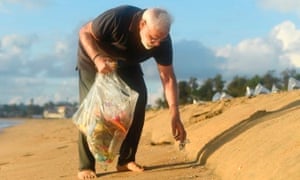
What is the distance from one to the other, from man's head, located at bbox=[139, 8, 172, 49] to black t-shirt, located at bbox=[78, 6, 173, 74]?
151 mm

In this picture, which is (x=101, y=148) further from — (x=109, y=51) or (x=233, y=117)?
(x=233, y=117)

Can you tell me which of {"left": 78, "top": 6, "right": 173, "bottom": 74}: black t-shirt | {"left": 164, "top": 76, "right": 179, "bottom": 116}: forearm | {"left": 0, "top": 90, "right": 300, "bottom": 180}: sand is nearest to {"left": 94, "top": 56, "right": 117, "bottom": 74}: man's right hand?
{"left": 78, "top": 6, "right": 173, "bottom": 74}: black t-shirt

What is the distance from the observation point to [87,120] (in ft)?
14.7

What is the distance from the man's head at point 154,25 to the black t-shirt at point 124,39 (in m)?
0.15

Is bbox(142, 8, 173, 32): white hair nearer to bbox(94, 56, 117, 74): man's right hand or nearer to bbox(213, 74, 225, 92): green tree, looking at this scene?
bbox(94, 56, 117, 74): man's right hand

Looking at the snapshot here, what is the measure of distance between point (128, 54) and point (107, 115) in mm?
533

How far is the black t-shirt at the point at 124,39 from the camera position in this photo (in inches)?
174

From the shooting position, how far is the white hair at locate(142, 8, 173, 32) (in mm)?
4098

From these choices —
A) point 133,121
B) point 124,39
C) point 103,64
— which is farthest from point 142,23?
point 133,121

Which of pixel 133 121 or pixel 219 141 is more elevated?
pixel 133 121

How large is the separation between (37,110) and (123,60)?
77.1 m

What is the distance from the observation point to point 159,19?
4.11 meters

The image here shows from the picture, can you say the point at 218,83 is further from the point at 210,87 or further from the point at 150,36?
the point at 150,36

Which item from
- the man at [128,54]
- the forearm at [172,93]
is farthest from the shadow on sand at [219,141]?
the forearm at [172,93]
